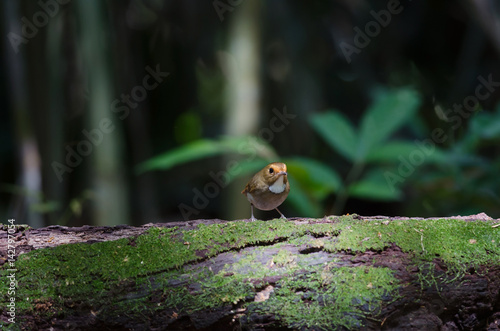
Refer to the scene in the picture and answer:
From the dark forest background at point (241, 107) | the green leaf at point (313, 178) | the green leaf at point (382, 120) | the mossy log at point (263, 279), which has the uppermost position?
the dark forest background at point (241, 107)

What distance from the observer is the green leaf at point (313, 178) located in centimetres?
373

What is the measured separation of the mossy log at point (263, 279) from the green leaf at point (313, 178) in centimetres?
159

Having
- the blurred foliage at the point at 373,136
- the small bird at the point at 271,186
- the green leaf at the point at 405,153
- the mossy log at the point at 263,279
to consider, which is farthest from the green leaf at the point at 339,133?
the mossy log at the point at 263,279

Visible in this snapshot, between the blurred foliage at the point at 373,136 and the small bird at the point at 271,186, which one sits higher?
the blurred foliage at the point at 373,136

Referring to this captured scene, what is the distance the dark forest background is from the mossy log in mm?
1634

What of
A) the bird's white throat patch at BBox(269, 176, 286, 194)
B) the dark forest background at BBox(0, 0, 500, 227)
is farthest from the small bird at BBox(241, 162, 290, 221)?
the dark forest background at BBox(0, 0, 500, 227)

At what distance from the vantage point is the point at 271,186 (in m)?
2.96

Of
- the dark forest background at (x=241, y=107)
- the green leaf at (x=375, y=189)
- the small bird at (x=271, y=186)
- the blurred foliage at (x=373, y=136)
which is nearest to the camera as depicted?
the small bird at (x=271, y=186)

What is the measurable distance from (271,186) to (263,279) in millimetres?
1080

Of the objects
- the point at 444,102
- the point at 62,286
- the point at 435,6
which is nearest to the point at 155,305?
the point at 62,286

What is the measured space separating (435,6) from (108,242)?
17.9 ft

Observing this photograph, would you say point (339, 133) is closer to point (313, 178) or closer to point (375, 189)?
point (313, 178)

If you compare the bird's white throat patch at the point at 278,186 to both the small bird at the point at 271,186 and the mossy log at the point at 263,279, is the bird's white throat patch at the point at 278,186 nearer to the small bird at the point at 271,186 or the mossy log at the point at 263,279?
the small bird at the point at 271,186

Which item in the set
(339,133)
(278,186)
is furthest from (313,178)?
(278,186)
